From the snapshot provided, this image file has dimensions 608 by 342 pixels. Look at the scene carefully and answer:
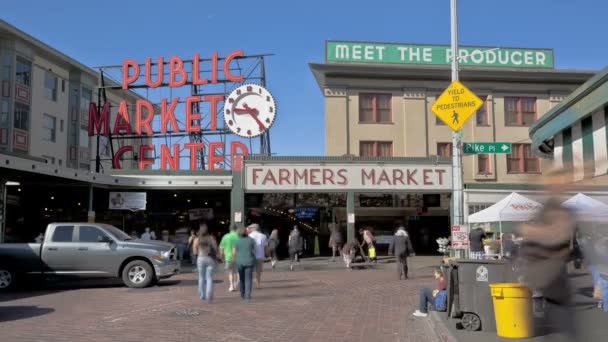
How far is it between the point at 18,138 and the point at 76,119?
6751 millimetres

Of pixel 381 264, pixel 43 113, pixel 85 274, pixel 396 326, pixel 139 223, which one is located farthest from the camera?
pixel 43 113

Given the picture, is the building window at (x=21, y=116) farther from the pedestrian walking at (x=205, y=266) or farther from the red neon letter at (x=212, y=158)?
the pedestrian walking at (x=205, y=266)

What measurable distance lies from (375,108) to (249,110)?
22.8 feet

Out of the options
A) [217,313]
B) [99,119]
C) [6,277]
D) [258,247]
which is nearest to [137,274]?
[258,247]

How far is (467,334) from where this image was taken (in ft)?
→ 28.2

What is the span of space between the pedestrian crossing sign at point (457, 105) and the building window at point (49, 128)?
33880 mm

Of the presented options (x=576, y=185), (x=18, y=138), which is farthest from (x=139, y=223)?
(x=576, y=185)

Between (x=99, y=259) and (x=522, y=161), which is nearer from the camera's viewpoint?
(x=99, y=259)

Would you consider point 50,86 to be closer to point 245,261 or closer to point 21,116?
point 21,116

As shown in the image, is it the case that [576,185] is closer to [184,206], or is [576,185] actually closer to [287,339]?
[287,339]

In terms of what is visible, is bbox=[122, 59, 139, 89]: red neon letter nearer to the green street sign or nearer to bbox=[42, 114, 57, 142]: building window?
bbox=[42, 114, 57, 142]: building window

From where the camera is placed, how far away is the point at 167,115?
112 ft

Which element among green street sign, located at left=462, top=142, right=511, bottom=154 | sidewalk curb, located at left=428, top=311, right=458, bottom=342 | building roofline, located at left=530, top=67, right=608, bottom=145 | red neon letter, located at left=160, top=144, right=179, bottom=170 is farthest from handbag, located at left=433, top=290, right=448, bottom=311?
red neon letter, located at left=160, top=144, right=179, bottom=170

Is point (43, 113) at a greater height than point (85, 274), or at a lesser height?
greater
